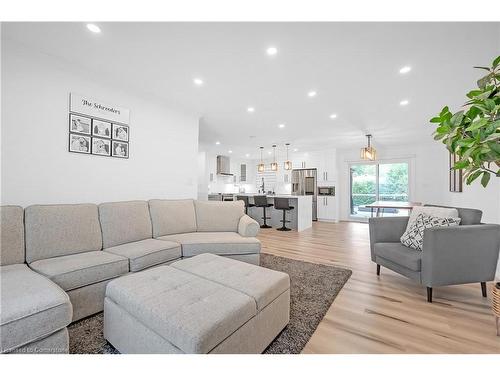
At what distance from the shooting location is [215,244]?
2.63 meters

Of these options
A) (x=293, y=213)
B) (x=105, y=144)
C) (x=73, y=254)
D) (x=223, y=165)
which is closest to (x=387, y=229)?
(x=293, y=213)

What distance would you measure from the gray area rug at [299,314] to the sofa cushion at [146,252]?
477 mm

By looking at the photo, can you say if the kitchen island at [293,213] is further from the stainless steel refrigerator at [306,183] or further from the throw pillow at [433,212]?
the throw pillow at [433,212]

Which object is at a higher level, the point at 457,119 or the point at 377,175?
the point at 377,175

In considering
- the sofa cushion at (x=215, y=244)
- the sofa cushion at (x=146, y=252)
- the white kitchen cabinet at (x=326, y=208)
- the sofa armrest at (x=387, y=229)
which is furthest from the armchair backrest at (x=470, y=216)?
the white kitchen cabinet at (x=326, y=208)

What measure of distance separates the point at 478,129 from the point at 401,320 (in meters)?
1.57

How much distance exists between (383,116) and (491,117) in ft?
12.1

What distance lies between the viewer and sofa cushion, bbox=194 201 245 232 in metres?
3.28

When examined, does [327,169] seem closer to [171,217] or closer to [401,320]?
[171,217]

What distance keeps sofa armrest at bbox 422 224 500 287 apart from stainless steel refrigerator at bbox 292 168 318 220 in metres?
5.74

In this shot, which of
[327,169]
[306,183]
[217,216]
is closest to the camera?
[217,216]
